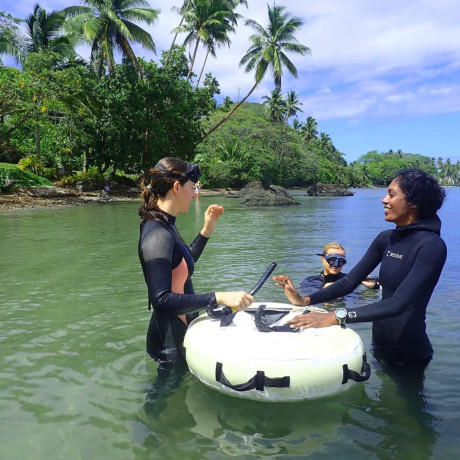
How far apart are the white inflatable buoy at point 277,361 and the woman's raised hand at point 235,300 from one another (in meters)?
0.32

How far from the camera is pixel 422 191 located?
3000 millimetres

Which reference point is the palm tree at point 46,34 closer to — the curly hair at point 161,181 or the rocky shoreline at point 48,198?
the rocky shoreline at point 48,198

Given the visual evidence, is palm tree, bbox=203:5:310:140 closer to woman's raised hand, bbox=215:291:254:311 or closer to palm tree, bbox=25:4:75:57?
palm tree, bbox=25:4:75:57

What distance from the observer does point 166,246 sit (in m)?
2.89

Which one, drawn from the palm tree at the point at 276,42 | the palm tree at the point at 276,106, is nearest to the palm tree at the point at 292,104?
the palm tree at the point at 276,106

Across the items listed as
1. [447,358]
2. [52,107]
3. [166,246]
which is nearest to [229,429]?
[166,246]

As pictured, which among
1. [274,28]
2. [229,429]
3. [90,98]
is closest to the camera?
[229,429]

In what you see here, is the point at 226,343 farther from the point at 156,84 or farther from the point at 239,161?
the point at 239,161

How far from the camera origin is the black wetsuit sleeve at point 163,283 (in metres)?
2.77

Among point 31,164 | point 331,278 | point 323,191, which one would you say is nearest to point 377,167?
point 323,191

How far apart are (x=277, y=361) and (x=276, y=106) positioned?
8051cm

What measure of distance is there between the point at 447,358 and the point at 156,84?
3143 cm

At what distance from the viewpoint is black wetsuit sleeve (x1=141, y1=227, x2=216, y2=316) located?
109 inches

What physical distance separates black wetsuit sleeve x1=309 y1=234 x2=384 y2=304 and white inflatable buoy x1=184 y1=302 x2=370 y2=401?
496 mm
